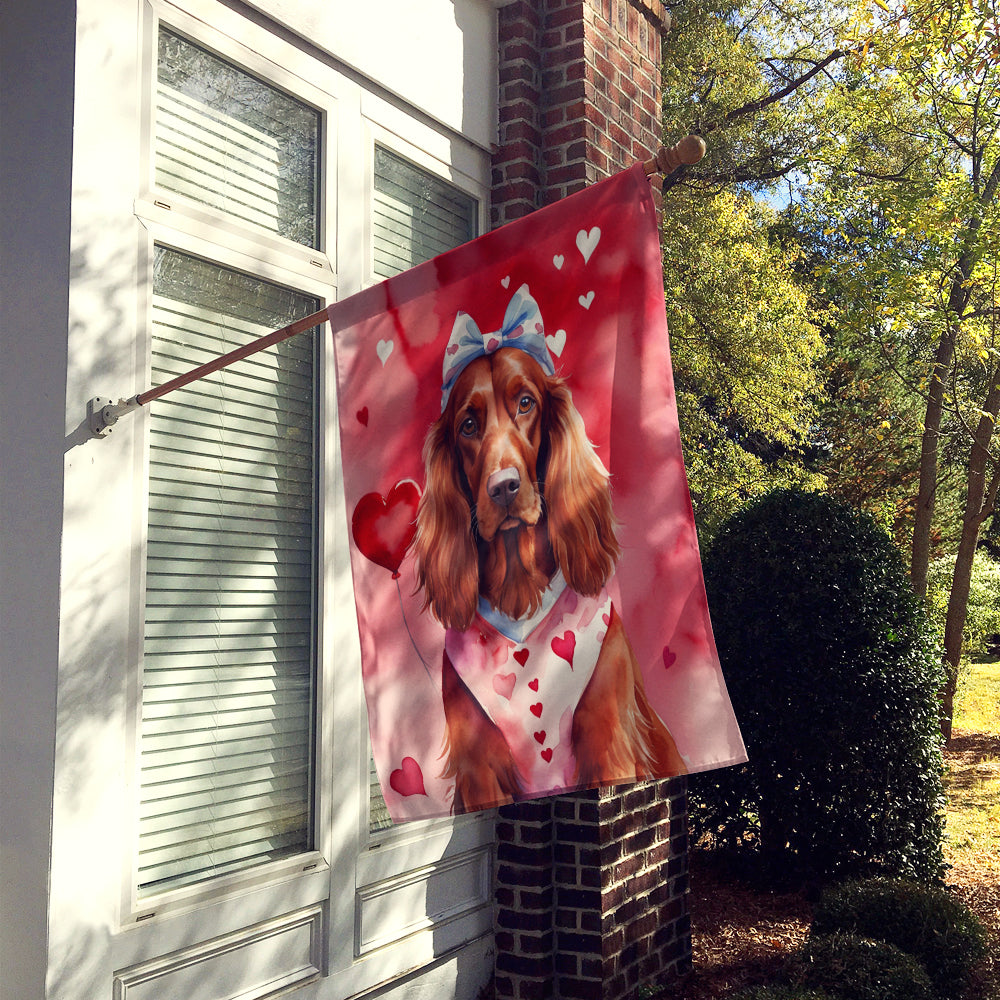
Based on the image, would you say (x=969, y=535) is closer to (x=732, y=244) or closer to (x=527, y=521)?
(x=732, y=244)

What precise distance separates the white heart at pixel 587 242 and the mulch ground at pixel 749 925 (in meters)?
3.61

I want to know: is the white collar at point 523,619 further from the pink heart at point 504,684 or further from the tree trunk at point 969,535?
the tree trunk at point 969,535

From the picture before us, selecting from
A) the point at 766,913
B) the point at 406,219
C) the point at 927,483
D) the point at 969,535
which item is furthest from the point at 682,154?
the point at 927,483

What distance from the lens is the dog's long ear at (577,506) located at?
7.89ft

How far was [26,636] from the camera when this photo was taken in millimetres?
2805

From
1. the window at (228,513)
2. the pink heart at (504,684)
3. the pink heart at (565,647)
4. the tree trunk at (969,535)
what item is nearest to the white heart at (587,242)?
the pink heart at (565,647)

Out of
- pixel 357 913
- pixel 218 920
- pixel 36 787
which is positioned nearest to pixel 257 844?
pixel 218 920

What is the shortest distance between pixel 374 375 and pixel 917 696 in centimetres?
474

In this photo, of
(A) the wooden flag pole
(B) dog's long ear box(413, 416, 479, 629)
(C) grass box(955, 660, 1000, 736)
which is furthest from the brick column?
(C) grass box(955, 660, 1000, 736)

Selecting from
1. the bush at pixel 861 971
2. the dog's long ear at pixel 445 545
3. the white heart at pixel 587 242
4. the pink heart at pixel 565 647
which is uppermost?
the white heart at pixel 587 242

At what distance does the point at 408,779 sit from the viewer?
7.88 feet

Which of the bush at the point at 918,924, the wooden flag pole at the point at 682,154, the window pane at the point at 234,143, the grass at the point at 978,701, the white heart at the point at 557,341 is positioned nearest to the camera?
the wooden flag pole at the point at 682,154

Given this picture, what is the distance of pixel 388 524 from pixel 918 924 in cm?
357

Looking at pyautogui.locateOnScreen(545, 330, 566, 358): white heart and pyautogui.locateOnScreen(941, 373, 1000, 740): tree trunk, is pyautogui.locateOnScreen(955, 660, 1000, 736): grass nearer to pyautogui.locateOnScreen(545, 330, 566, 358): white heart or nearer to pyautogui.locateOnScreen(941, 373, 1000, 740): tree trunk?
pyautogui.locateOnScreen(941, 373, 1000, 740): tree trunk
